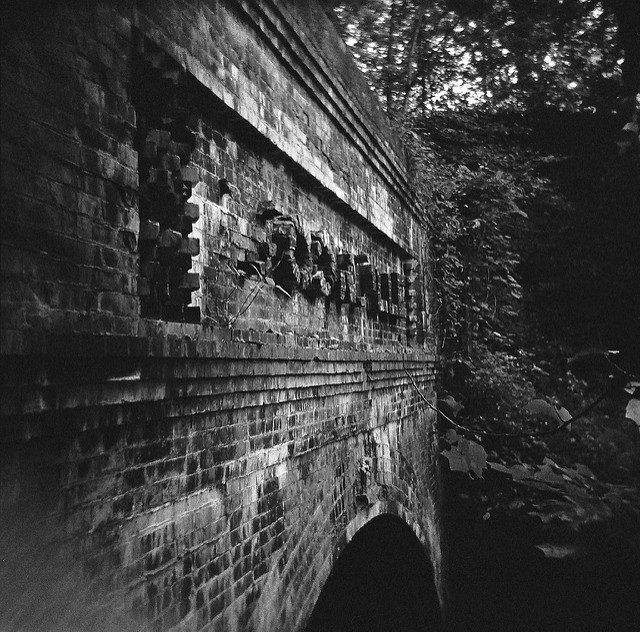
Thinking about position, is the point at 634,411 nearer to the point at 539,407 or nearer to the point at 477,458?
the point at 539,407

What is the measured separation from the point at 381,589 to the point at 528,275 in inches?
239

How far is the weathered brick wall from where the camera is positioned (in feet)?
6.43

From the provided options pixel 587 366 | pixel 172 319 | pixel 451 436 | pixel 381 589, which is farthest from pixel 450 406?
pixel 172 319

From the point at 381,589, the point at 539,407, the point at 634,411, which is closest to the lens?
the point at 634,411

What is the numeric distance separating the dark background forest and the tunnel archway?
112cm

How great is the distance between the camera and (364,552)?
7477 millimetres

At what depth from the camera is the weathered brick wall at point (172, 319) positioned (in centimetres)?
196

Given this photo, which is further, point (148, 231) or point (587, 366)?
point (587, 366)

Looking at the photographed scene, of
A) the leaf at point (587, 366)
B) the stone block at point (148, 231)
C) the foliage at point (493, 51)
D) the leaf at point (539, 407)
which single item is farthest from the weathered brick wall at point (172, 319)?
the foliage at point (493, 51)

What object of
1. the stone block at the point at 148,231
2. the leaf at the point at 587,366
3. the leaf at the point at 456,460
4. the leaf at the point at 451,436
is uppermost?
the stone block at the point at 148,231

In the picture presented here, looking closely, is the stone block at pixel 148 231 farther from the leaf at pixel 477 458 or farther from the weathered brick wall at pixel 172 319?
the leaf at pixel 477 458

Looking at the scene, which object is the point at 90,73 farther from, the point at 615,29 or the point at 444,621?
the point at 615,29

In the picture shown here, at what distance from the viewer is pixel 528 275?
11367 mm

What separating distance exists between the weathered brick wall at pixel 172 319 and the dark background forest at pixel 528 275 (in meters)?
A: 4.04
